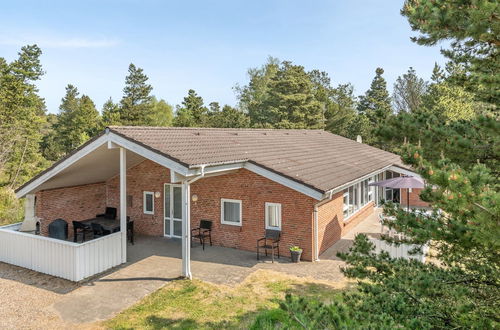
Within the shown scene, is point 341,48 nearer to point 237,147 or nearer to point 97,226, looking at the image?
point 237,147

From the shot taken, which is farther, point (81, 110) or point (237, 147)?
point (81, 110)

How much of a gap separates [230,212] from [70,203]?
22.8ft

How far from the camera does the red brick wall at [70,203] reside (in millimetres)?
13438

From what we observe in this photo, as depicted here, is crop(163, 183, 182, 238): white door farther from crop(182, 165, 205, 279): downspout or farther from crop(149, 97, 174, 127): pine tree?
crop(149, 97, 174, 127): pine tree

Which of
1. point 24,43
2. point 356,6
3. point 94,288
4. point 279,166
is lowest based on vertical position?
point 94,288

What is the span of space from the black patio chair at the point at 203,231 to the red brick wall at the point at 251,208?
18cm

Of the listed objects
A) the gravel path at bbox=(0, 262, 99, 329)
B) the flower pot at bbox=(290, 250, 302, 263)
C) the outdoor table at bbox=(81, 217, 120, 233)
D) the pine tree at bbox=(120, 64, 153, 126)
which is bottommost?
the gravel path at bbox=(0, 262, 99, 329)

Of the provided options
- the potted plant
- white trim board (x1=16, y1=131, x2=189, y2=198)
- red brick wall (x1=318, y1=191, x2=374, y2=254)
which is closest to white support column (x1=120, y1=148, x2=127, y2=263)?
white trim board (x1=16, y1=131, x2=189, y2=198)

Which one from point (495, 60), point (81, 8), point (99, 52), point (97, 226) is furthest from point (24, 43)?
point (495, 60)

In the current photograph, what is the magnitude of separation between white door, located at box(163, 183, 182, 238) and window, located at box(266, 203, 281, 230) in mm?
3999

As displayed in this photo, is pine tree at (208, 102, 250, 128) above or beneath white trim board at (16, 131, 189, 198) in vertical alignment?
above

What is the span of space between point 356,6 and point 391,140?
8440 millimetres

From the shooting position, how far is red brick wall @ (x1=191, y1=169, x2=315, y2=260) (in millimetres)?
11523

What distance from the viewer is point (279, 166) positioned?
486 inches
